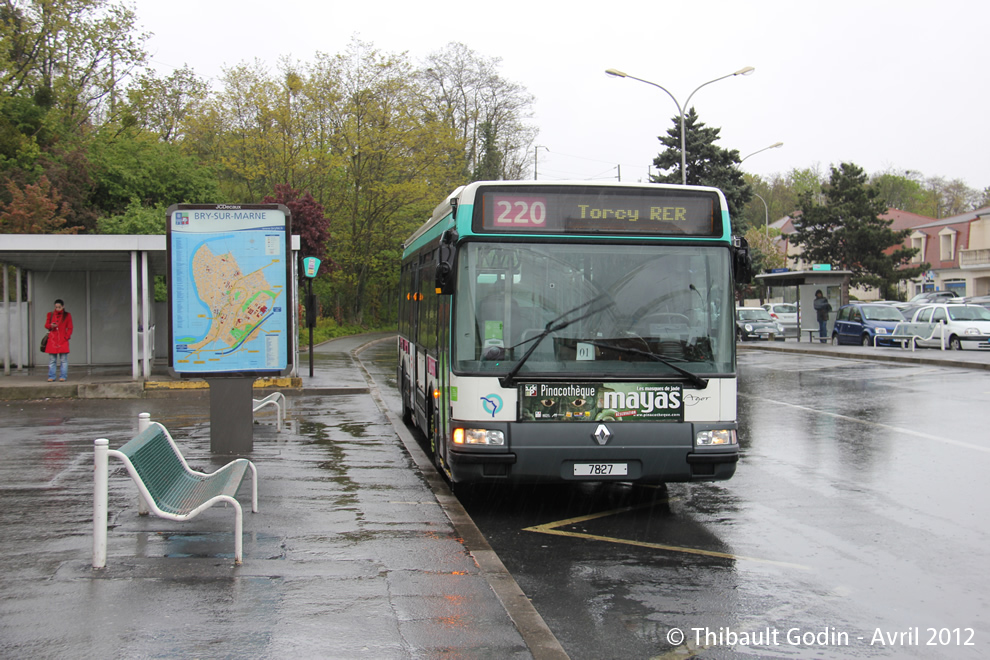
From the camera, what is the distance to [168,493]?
6.32 metres

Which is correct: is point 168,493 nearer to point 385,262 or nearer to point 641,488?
point 641,488

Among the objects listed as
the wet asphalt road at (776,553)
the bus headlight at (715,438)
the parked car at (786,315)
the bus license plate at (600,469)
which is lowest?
the wet asphalt road at (776,553)

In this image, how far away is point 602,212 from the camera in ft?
25.7

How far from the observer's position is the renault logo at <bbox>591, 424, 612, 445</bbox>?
24.3 ft

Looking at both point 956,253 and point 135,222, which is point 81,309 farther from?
point 956,253

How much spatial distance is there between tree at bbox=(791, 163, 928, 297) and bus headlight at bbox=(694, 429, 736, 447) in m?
53.8

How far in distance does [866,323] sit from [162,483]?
31.8m

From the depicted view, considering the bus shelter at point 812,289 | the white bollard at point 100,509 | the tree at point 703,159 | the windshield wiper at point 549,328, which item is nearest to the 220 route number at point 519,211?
the windshield wiper at point 549,328

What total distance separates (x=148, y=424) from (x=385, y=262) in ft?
158

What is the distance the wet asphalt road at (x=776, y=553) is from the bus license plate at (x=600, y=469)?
45 cm

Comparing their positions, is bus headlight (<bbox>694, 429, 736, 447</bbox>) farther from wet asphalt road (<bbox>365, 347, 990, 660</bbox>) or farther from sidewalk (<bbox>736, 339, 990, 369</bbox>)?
sidewalk (<bbox>736, 339, 990, 369</bbox>)

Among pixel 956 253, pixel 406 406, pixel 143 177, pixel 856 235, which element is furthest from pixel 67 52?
pixel 956 253

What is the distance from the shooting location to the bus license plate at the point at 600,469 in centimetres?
745

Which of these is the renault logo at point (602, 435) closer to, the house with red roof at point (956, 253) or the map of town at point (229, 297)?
the map of town at point (229, 297)
